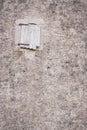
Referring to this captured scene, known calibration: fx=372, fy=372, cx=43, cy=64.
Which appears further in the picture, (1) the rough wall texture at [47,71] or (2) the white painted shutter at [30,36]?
(2) the white painted shutter at [30,36]

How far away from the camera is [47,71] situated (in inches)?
351

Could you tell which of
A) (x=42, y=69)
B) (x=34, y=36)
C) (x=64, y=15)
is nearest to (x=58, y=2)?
(x=64, y=15)

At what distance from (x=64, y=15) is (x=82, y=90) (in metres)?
1.89

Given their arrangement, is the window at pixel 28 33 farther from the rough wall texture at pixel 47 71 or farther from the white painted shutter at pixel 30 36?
the rough wall texture at pixel 47 71

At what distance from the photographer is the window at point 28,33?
352 inches

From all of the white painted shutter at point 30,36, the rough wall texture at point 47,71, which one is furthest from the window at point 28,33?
the rough wall texture at point 47,71

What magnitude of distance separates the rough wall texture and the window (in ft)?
0.48

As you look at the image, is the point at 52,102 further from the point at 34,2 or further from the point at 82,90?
the point at 34,2

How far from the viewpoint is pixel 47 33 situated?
9047mm

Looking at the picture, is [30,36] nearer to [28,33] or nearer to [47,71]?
[28,33]

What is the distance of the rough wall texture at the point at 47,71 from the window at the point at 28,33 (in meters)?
0.15

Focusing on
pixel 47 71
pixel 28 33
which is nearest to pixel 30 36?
pixel 28 33

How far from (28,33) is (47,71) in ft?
3.36

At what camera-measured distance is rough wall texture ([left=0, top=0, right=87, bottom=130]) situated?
873 cm
